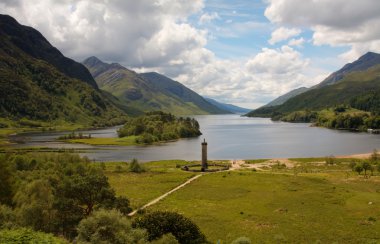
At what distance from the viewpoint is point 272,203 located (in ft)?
229

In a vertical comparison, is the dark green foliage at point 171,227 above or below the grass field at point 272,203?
above

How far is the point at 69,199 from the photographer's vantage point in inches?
1890

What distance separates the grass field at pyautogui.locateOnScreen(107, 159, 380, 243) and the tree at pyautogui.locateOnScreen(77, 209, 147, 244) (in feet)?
52.8

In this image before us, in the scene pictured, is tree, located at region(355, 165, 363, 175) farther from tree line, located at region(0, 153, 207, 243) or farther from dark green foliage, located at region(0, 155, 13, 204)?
dark green foliage, located at region(0, 155, 13, 204)

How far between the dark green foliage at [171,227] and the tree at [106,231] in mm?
5755

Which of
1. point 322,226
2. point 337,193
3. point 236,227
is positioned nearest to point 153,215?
point 236,227

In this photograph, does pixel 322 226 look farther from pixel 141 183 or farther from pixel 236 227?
pixel 141 183

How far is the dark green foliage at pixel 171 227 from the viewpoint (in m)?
43.2

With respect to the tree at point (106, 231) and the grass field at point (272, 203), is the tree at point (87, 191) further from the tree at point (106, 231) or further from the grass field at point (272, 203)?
the grass field at point (272, 203)

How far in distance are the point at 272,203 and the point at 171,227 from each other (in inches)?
1257

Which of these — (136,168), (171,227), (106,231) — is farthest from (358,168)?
(106,231)

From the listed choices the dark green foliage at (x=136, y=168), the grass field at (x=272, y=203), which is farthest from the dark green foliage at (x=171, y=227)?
the dark green foliage at (x=136, y=168)

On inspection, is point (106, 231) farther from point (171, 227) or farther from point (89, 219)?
point (171, 227)

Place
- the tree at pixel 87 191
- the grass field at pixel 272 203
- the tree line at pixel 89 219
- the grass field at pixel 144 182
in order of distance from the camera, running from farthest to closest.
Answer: the grass field at pixel 144 182 → the grass field at pixel 272 203 → the tree at pixel 87 191 → the tree line at pixel 89 219
